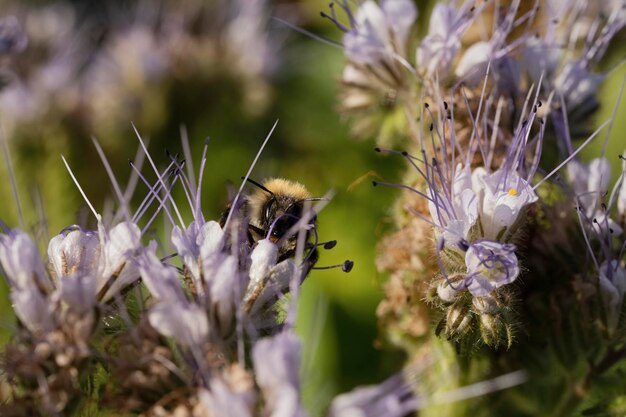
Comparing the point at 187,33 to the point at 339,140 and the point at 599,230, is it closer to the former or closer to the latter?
the point at 339,140

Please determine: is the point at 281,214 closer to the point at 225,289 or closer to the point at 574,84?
the point at 225,289

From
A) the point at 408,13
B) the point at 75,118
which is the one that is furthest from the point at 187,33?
the point at 408,13

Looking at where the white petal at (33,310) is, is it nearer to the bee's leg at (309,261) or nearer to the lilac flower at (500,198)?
the bee's leg at (309,261)

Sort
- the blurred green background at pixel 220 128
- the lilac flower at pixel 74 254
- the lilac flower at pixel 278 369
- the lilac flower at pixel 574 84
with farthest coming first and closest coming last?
the blurred green background at pixel 220 128, the lilac flower at pixel 574 84, the lilac flower at pixel 74 254, the lilac flower at pixel 278 369

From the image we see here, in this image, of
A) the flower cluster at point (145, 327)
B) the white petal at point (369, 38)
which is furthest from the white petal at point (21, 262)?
the white petal at point (369, 38)

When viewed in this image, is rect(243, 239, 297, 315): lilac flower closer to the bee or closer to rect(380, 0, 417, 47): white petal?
the bee
